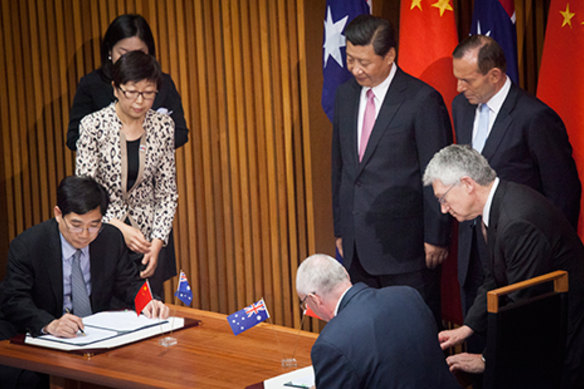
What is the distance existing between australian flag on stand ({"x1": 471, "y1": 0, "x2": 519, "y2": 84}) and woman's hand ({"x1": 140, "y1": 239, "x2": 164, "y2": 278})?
175 cm

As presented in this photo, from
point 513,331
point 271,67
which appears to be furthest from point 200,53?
point 513,331

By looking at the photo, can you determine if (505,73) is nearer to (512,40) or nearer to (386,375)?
(512,40)

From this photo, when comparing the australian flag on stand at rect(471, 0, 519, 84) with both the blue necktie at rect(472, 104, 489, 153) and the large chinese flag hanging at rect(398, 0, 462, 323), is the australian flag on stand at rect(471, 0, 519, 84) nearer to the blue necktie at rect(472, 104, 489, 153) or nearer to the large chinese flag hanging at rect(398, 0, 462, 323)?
the large chinese flag hanging at rect(398, 0, 462, 323)

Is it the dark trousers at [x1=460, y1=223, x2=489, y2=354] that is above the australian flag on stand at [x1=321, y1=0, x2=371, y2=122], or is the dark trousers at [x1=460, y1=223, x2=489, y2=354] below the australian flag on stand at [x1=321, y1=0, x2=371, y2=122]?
below

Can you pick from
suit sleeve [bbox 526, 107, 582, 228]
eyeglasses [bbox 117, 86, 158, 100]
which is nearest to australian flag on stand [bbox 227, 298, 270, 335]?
eyeglasses [bbox 117, 86, 158, 100]

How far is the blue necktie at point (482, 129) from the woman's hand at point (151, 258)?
4.73ft

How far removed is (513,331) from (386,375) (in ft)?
1.65

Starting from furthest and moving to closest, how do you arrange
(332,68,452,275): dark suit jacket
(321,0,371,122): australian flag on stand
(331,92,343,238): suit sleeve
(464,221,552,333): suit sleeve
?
(321,0,371,122): australian flag on stand < (331,92,343,238): suit sleeve < (332,68,452,275): dark suit jacket < (464,221,552,333): suit sleeve

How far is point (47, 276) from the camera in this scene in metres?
3.16

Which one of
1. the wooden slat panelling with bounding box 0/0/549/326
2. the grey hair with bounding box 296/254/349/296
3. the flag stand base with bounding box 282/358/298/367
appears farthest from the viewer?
the wooden slat panelling with bounding box 0/0/549/326

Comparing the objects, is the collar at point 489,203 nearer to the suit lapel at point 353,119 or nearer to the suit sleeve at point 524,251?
the suit sleeve at point 524,251

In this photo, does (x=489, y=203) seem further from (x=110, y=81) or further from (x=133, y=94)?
(x=110, y=81)

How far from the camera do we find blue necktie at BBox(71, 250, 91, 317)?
10.6 feet

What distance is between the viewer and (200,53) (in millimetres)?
4945
